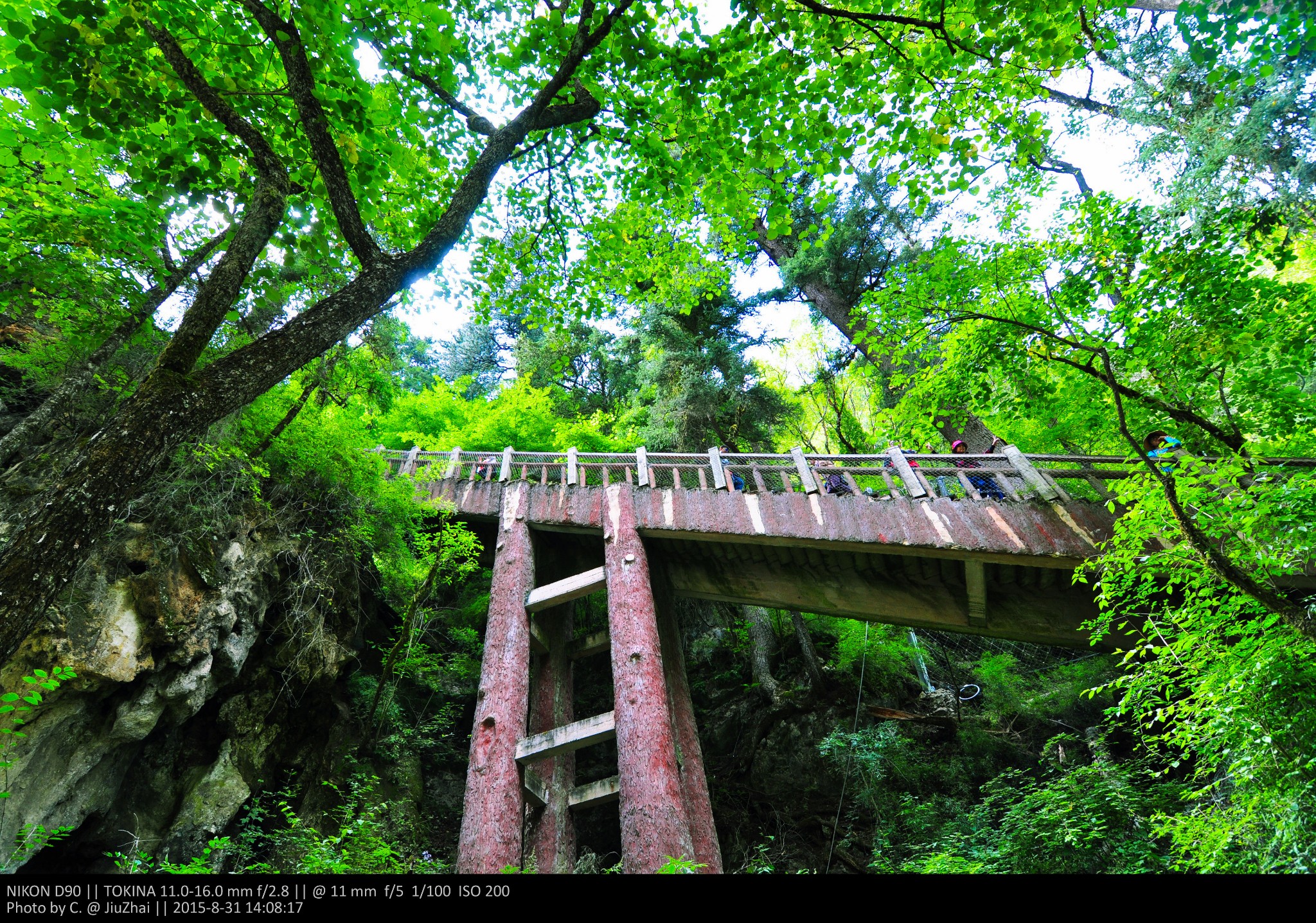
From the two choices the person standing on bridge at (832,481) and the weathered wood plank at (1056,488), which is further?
the person standing on bridge at (832,481)

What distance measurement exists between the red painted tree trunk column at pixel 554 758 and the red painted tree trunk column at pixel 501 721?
585 mm

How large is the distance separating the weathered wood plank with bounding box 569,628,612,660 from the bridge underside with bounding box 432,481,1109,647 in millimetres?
1505

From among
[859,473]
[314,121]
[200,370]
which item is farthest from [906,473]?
[200,370]

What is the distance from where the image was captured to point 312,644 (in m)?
7.41

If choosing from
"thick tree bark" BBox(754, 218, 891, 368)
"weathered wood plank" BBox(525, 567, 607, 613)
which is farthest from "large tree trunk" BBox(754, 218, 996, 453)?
"weathered wood plank" BBox(525, 567, 607, 613)

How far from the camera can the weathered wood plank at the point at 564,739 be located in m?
6.79

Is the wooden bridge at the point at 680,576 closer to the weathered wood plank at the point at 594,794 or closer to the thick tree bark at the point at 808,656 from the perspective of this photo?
the weathered wood plank at the point at 594,794

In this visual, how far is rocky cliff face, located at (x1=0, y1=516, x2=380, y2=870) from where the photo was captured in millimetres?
4977

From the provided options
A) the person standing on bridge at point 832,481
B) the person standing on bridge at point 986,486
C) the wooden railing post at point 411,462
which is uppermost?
the wooden railing post at point 411,462

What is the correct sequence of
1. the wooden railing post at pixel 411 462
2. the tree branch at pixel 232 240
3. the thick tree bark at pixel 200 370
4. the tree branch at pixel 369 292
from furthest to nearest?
the wooden railing post at pixel 411 462
the tree branch at pixel 369 292
the tree branch at pixel 232 240
the thick tree bark at pixel 200 370

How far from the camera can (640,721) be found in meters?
6.51

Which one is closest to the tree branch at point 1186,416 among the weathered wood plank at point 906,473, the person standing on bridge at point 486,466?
the weathered wood plank at point 906,473

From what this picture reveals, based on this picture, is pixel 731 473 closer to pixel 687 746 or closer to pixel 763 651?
pixel 687 746
